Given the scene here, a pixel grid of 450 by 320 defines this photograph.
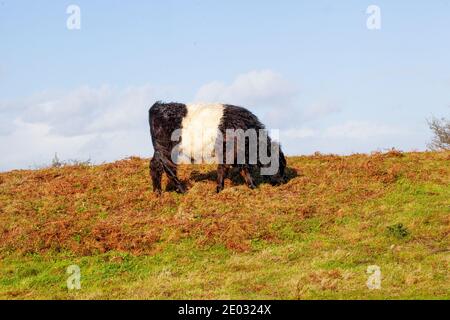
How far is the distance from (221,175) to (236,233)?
12.2ft

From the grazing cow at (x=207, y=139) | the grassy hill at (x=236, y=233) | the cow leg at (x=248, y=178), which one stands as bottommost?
the grassy hill at (x=236, y=233)

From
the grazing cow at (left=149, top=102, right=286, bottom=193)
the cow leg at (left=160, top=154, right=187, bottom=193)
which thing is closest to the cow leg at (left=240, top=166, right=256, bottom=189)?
the grazing cow at (left=149, top=102, right=286, bottom=193)

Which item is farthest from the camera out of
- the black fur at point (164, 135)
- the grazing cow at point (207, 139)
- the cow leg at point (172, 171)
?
the cow leg at point (172, 171)

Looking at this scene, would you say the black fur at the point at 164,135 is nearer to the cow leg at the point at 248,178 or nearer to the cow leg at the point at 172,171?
the cow leg at the point at 172,171

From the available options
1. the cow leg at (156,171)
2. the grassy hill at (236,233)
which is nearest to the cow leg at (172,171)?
the cow leg at (156,171)

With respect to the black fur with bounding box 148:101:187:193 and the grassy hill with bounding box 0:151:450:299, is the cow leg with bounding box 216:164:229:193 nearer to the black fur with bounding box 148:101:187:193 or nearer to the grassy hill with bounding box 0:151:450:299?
the grassy hill with bounding box 0:151:450:299

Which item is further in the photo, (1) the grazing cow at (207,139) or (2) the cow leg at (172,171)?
(2) the cow leg at (172,171)

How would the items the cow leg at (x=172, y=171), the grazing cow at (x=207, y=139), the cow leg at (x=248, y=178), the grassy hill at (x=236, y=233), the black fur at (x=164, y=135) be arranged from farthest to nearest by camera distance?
1. the cow leg at (x=248, y=178)
2. the cow leg at (x=172, y=171)
3. the black fur at (x=164, y=135)
4. the grazing cow at (x=207, y=139)
5. the grassy hill at (x=236, y=233)

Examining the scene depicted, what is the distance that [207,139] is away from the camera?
19781 millimetres

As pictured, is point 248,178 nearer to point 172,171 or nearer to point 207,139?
point 207,139

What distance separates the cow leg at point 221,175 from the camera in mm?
20236

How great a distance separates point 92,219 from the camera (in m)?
18.9

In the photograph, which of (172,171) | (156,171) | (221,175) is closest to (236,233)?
(221,175)
